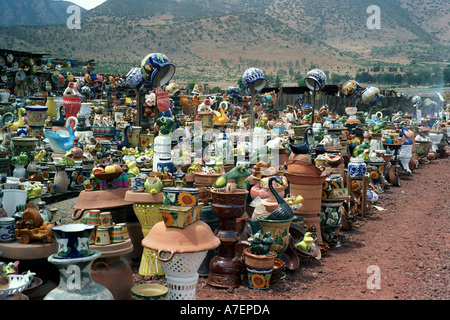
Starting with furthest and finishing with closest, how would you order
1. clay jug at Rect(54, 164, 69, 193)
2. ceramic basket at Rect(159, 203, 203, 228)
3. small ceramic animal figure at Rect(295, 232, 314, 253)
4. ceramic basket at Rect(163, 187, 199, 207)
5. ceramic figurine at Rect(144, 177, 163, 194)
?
clay jug at Rect(54, 164, 69, 193) → small ceramic animal figure at Rect(295, 232, 314, 253) → ceramic figurine at Rect(144, 177, 163, 194) → ceramic basket at Rect(163, 187, 199, 207) → ceramic basket at Rect(159, 203, 203, 228)

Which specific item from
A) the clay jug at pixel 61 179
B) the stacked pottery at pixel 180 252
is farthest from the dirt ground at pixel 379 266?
the clay jug at pixel 61 179

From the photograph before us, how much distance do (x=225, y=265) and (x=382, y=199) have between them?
574 cm

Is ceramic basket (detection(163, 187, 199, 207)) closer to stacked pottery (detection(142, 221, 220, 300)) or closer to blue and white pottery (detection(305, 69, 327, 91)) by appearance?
stacked pottery (detection(142, 221, 220, 300))

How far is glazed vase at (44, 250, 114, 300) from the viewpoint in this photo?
3.04 metres

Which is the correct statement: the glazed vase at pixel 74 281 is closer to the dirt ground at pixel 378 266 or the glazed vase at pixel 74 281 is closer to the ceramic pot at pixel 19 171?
the dirt ground at pixel 378 266

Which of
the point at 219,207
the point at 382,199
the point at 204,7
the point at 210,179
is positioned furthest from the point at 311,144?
the point at 204,7

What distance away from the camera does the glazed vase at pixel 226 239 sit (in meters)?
4.82

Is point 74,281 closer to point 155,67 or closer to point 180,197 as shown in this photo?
point 180,197

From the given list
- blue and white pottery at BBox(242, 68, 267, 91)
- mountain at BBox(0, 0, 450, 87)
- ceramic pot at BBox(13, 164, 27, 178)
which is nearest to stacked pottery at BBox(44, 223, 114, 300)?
ceramic pot at BBox(13, 164, 27, 178)

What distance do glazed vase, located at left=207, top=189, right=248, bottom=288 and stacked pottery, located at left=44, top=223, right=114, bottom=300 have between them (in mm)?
1867

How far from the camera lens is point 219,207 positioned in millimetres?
4836

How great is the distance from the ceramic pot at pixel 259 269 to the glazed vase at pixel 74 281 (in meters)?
1.92

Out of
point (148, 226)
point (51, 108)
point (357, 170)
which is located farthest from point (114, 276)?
point (51, 108)

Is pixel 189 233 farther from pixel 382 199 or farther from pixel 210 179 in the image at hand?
pixel 382 199
